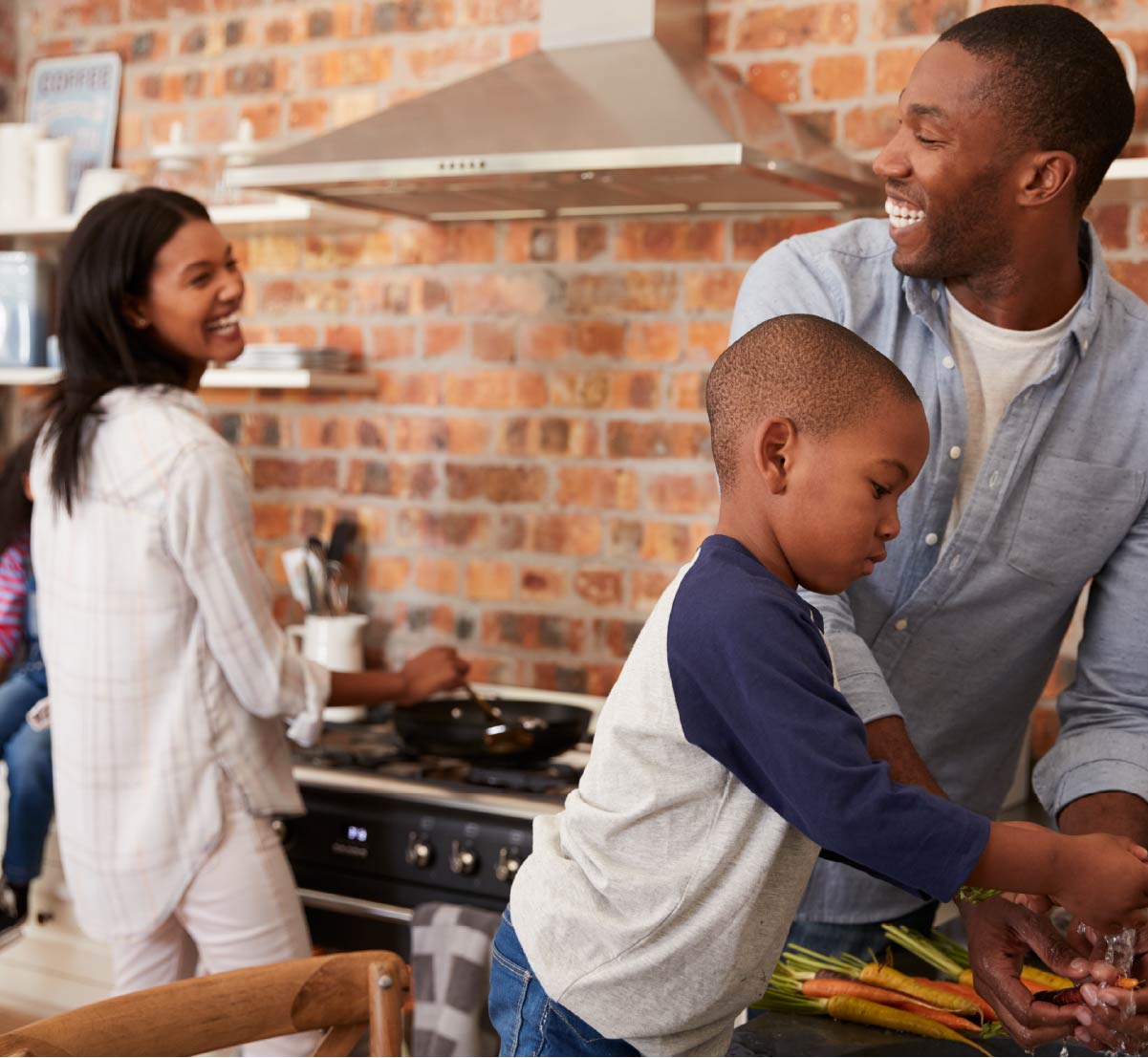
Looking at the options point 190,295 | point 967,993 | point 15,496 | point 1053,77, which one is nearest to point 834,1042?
point 967,993

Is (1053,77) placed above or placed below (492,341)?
above

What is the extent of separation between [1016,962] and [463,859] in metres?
1.37

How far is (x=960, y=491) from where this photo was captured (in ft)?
5.10

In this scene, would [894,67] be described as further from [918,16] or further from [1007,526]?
[1007,526]

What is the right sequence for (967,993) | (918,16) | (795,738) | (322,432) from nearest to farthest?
(795,738) < (967,993) < (918,16) < (322,432)

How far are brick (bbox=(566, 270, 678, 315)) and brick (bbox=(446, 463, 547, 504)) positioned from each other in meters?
0.36

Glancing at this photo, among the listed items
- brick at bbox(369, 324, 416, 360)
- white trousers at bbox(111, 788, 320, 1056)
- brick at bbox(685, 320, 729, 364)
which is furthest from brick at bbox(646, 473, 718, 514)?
white trousers at bbox(111, 788, 320, 1056)

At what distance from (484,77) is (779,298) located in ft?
4.49

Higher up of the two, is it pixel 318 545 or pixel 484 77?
pixel 484 77

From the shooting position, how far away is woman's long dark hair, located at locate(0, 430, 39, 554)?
2289 mm

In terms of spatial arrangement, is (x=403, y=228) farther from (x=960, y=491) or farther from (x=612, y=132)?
(x=960, y=491)

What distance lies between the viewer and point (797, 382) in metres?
1.14

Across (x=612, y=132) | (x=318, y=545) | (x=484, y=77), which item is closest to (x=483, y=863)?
(x=318, y=545)

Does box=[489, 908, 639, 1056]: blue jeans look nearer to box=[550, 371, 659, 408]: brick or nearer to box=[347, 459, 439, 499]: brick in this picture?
box=[550, 371, 659, 408]: brick
